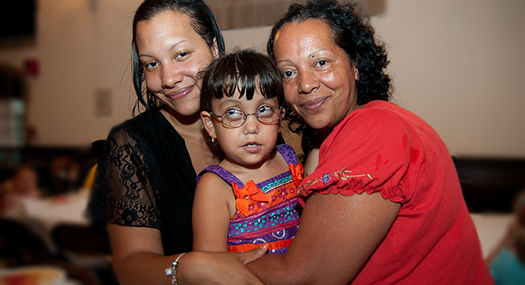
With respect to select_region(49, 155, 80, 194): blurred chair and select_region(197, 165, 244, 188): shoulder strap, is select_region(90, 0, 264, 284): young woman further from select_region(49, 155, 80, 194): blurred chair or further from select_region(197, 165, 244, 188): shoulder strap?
select_region(49, 155, 80, 194): blurred chair

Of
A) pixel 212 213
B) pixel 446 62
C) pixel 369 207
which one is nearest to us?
pixel 369 207

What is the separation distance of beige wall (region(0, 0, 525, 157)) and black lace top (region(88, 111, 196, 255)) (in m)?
0.15

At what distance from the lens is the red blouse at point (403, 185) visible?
3.03ft

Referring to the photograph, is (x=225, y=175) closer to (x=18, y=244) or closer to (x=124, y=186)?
(x=124, y=186)

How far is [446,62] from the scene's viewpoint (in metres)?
2.22

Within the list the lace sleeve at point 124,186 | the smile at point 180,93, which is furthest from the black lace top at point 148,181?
the smile at point 180,93

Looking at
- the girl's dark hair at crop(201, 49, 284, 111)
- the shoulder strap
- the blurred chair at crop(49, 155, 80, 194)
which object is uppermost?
the girl's dark hair at crop(201, 49, 284, 111)

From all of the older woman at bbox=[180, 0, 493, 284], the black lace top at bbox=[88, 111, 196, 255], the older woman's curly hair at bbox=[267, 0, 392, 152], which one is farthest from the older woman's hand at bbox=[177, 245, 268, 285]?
the older woman's curly hair at bbox=[267, 0, 392, 152]

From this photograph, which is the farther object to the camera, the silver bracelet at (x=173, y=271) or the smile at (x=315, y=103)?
the smile at (x=315, y=103)

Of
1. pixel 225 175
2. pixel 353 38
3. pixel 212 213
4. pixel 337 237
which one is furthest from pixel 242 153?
pixel 353 38

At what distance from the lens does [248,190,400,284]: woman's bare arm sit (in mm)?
918

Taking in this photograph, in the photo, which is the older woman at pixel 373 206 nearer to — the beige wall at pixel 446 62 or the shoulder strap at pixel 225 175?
the shoulder strap at pixel 225 175

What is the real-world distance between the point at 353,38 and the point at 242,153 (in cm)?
60

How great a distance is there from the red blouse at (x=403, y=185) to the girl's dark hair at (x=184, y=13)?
72 cm
